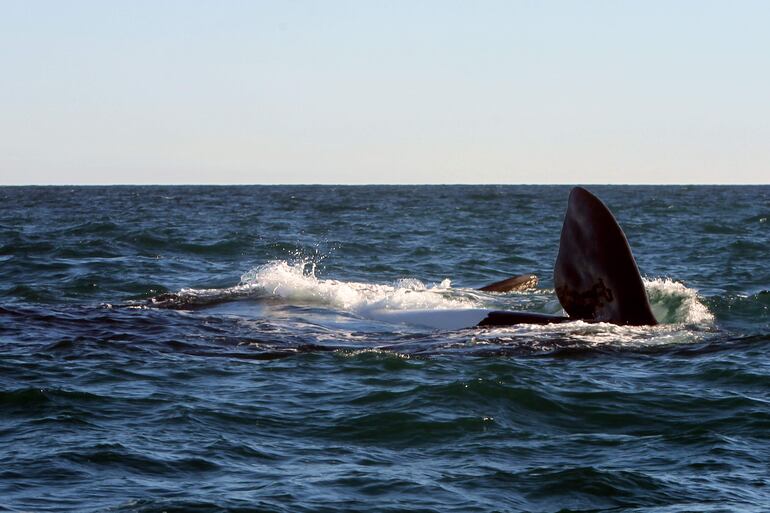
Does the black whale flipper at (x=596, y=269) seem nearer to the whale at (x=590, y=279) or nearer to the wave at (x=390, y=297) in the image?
the whale at (x=590, y=279)

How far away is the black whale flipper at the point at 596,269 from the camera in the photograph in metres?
12.5

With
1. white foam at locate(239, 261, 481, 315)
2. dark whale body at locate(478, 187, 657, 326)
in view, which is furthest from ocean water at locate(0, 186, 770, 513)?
dark whale body at locate(478, 187, 657, 326)

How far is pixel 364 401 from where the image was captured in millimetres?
9961

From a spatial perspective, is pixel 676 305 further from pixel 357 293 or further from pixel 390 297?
pixel 357 293

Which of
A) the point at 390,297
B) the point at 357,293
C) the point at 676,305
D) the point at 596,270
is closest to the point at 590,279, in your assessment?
the point at 596,270

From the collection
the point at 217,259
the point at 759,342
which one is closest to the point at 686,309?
the point at 759,342

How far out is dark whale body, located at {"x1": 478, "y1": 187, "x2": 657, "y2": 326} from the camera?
40.9 feet

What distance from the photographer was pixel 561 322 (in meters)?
13.6

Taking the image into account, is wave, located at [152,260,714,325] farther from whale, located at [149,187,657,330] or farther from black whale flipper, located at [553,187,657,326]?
black whale flipper, located at [553,187,657,326]

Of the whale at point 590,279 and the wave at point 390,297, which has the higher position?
the whale at point 590,279

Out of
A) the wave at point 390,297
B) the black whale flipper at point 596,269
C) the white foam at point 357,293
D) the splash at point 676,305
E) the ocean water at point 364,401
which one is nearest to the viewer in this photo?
the ocean water at point 364,401

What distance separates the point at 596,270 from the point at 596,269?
2cm

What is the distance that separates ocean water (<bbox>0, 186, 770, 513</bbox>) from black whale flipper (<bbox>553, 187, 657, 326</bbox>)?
0.23m

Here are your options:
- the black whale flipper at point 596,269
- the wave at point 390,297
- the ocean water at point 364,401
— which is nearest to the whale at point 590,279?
the black whale flipper at point 596,269
